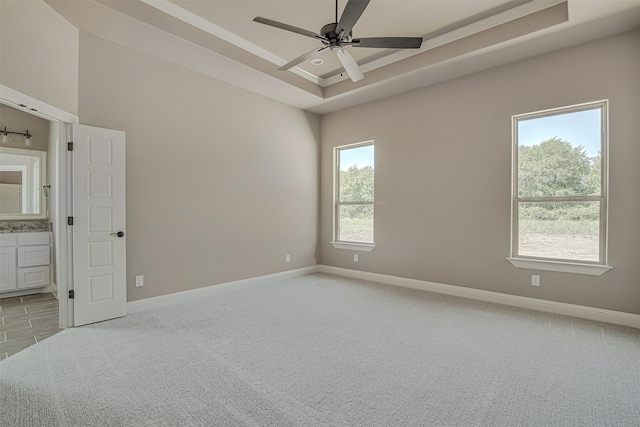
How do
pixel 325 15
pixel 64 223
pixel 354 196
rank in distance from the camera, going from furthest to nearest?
1. pixel 354 196
2. pixel 325 15
3. pixel 64 223

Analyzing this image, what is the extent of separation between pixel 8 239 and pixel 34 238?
0.86ft

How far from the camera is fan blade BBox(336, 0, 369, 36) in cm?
213

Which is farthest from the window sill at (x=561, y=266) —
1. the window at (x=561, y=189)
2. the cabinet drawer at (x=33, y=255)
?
the cabinet drawer at (x=33, y=255)

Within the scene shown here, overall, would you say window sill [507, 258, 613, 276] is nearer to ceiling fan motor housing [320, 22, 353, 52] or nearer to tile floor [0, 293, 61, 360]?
ceiling fan motor housing [320, 22, 353, 52]

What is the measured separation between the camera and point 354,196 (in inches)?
219

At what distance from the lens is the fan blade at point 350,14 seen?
2.13 m

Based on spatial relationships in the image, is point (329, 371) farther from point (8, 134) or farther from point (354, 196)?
point (8, 134)

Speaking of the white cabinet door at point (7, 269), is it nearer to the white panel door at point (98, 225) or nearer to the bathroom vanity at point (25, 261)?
the bathroom vanity at point (25, 261)

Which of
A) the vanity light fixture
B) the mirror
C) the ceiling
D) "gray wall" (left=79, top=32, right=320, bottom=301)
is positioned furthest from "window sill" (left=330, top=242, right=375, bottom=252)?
the vanity light fixture

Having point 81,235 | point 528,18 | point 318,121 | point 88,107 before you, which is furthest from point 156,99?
point 528,18

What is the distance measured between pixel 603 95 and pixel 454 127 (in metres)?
1.53

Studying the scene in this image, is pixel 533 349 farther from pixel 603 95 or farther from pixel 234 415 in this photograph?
pixel 603 95

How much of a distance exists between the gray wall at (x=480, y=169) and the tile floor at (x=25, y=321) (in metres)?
4.08

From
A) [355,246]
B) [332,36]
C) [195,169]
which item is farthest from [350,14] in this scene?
[355,246]
